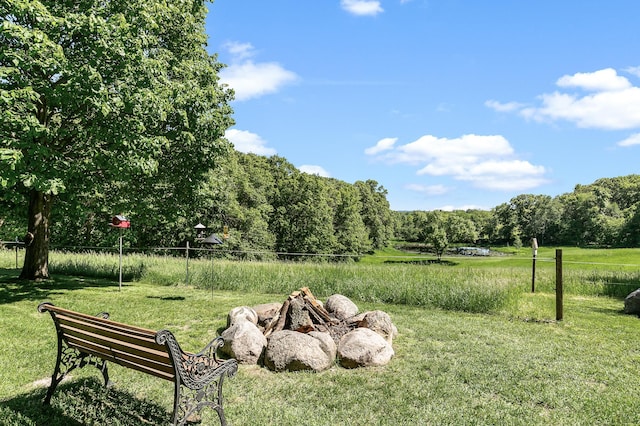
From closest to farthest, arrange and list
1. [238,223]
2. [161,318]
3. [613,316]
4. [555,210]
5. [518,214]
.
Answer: [161,318] → [613,316] → [238,223] → [555,210] → [518,214]

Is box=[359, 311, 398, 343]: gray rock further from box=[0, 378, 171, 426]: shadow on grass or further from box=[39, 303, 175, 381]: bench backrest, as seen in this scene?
box=[39, 303, 175, 381]: bench backrest

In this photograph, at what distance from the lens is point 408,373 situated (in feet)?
17.5

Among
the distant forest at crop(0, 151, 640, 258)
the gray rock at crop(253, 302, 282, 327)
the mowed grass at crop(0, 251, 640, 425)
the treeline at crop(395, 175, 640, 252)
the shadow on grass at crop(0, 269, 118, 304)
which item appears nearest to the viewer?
the mowed grass at crop(0, 251, 640, 425)

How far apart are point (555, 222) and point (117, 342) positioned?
9689 cm

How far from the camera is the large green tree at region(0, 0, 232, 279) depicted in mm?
8602

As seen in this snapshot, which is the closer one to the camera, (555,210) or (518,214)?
(555,210)

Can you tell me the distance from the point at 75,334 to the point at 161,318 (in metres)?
4.74

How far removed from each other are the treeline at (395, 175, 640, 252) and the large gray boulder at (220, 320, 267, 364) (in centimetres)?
6332

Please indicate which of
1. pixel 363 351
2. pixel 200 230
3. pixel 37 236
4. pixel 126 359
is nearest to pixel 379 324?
pixel 363 351

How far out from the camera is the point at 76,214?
43.6 ft

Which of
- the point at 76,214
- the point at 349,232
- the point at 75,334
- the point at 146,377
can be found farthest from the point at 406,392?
the point at 349,232

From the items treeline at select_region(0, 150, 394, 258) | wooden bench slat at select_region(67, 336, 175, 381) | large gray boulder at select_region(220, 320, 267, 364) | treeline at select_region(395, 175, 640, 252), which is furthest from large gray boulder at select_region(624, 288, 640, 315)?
treeline at select_region(395, 175, 640, 252)

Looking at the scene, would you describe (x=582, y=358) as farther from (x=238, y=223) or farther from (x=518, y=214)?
(x=518, y=214)

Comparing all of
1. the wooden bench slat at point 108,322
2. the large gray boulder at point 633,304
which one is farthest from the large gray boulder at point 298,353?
the large gray boulder at point 633,304
